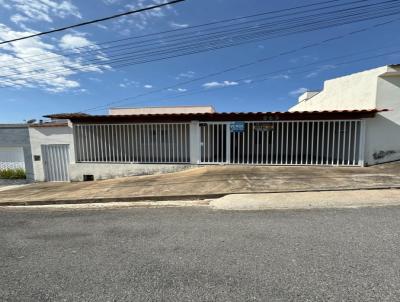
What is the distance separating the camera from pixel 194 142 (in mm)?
10586

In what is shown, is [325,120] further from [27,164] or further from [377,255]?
[27,164]

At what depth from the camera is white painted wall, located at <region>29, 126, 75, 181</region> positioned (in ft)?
38.0

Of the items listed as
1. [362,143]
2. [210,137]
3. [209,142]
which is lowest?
[362,143]

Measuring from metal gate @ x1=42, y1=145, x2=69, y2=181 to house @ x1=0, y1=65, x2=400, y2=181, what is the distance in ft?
0.17

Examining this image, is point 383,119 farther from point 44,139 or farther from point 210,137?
point 44,139

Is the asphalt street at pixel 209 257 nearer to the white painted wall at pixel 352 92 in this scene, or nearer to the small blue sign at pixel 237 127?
the small blue sign at pixel 237 127

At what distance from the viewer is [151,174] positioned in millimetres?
10883

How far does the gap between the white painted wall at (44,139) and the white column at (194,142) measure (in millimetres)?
5982

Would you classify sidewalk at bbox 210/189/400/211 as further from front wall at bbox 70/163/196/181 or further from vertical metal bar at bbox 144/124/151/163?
vertical metal bar at bbox 144/124/151/163

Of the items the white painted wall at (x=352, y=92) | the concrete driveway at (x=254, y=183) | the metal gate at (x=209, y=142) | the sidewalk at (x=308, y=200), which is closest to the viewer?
the sidewalk at (x=308, y=200)

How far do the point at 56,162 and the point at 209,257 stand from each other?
1169 centimetres

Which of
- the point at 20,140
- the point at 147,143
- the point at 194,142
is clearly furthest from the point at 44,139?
the point at 194,142

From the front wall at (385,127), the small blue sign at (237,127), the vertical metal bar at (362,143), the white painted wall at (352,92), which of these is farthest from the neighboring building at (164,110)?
the front wall at (385,127)

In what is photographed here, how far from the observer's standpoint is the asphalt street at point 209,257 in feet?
7.96
